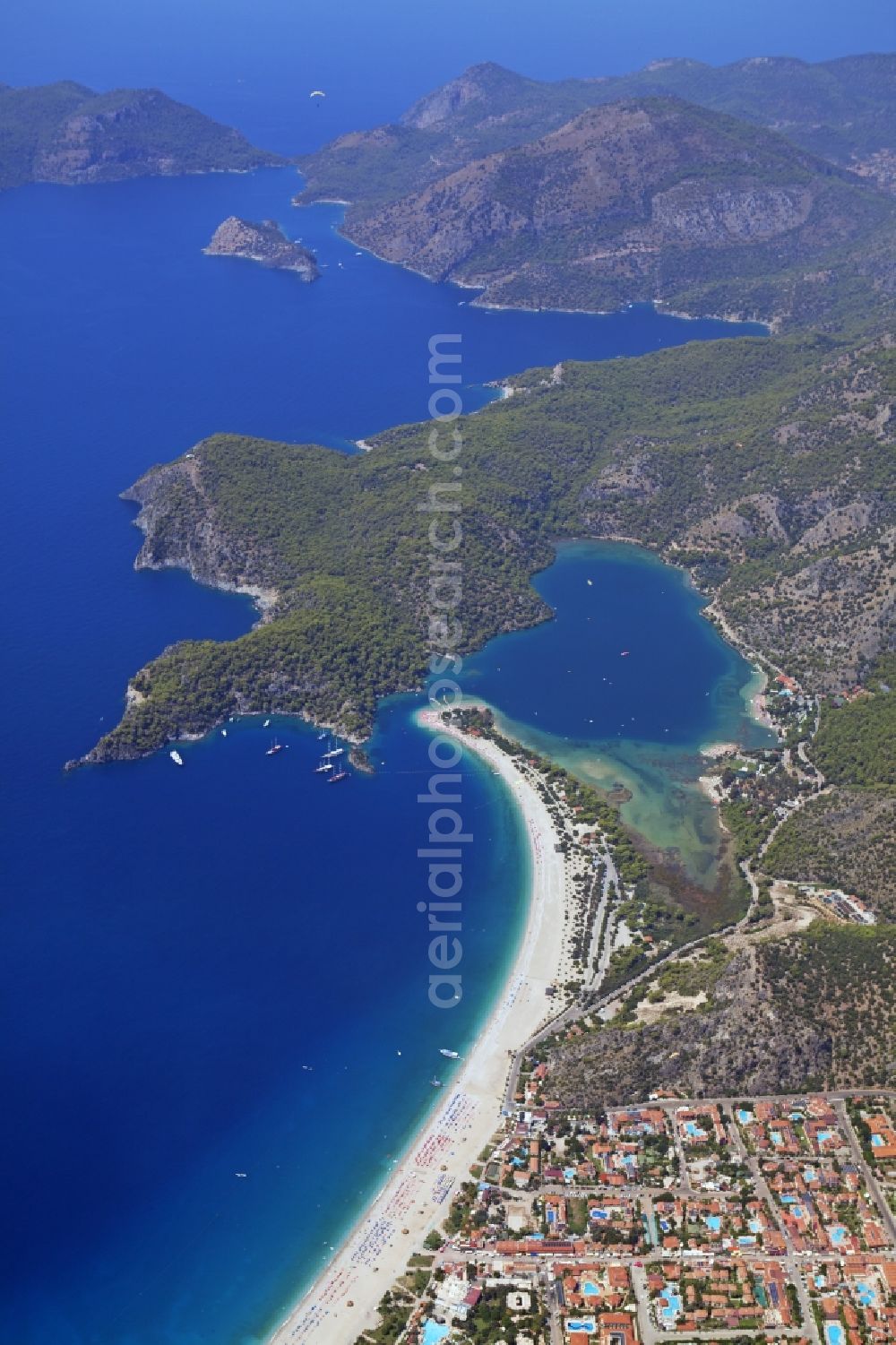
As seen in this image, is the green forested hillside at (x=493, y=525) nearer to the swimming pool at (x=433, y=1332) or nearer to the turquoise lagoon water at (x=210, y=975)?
the turquoise lagoon water at (x=210, y=975)

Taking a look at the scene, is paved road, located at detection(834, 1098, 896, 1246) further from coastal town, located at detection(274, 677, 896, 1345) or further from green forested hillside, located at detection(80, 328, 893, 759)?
green forested hillside, located at detection(80, 328, 893, 759)

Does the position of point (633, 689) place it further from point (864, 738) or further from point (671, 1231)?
point (671, 1231)

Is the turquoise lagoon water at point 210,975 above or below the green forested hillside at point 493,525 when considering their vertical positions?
below

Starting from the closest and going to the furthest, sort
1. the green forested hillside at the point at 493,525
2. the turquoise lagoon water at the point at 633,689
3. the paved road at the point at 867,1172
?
the paved road at the point at 867,1172 < the turquoise lagoon water at the point at 633,689 < the green forested hillside at the point at 493,525

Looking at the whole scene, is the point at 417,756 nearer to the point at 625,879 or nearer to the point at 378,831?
the point at 378,831

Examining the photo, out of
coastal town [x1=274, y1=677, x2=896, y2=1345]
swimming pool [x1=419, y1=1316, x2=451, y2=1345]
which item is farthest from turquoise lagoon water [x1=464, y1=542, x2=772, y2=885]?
swimming pool [x1=419, y1=1316, x2=451, y2=1345]

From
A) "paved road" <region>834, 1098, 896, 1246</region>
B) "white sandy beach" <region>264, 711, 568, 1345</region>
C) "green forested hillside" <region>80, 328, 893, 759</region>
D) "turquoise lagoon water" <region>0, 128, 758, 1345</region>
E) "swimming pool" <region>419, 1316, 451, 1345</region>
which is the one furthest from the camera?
"green forested hillside" <region>80, 328, 893, 759</region>

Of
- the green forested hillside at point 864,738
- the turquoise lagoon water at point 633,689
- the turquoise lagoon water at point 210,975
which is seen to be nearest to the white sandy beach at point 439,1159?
the turquoise lagoon water at point 210,975
